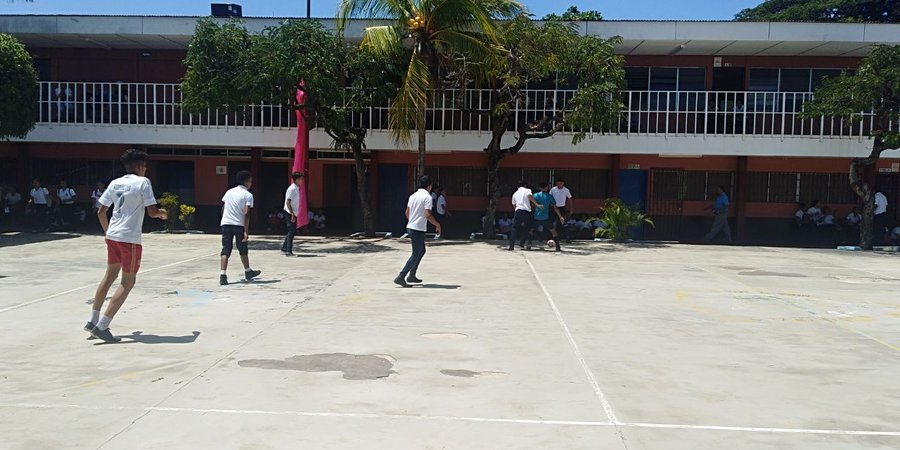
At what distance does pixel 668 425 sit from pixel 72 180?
75.7 ft

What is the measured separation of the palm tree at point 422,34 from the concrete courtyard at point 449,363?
19.4ft

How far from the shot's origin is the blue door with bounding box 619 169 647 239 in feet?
78.6

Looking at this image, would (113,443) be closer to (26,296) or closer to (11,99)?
(26,296)

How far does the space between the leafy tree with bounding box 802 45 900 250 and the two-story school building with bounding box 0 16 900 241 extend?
1.23 metres

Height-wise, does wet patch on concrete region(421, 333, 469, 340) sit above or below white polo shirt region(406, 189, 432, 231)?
below

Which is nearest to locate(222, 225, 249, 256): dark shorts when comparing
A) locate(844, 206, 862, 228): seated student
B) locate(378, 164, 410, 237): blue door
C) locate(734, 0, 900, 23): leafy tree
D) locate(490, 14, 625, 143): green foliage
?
locate(490, 14, 625, 143): green foliage

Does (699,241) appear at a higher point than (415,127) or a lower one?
lower

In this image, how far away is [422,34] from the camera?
1891 cm

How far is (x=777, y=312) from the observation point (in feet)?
34.5

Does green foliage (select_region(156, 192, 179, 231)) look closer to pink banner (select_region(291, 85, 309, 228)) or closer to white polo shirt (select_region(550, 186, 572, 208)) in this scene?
pink banner (select_region(291, 85, 309, 228))

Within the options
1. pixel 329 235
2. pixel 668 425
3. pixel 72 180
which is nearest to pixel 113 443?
pixel 668 425

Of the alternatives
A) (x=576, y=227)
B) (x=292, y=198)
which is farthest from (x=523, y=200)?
(x=576, y=227)

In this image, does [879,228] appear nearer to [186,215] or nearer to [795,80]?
[795,80]

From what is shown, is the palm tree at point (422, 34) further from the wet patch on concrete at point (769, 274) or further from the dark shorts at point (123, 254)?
the dark shorts at point (123, 254)
